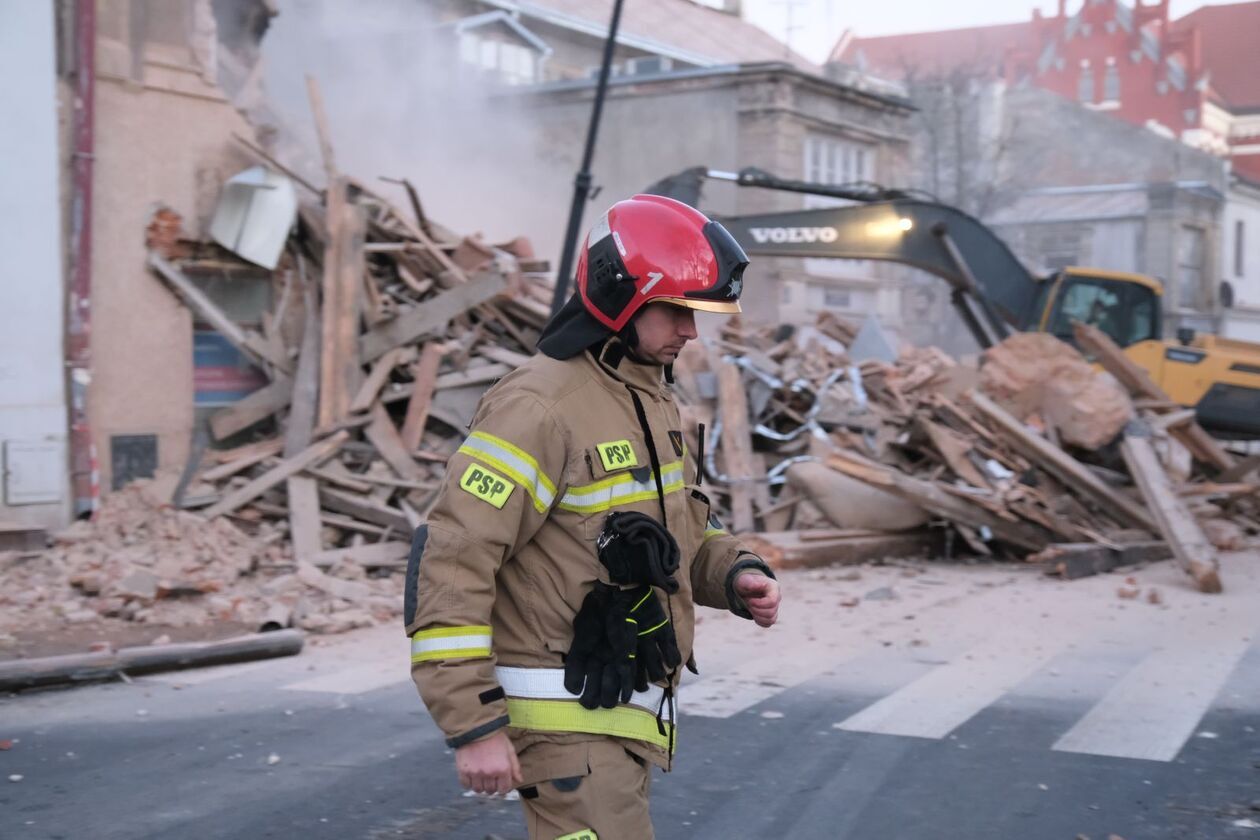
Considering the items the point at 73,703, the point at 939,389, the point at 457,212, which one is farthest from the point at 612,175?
the point at 73,703

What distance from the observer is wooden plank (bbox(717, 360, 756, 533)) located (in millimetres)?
12367

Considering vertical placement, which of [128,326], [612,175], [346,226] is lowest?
[128,326]

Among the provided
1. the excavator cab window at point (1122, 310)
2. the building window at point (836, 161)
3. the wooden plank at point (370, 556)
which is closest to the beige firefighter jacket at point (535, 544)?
the wooden plank at point (370, 556)

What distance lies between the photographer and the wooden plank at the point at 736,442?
12.4 m

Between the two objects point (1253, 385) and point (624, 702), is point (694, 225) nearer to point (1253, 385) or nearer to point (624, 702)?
point (624, 702)

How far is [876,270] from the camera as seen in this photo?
32312 mm

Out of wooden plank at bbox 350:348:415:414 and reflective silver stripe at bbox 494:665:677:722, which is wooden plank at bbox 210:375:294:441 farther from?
reflective silver stripe at bbox 494:665:677:722

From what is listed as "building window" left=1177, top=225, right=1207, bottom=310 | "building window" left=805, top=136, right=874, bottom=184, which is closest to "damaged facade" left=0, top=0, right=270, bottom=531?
"building window" left=805, top=136, right=874, bottom=184

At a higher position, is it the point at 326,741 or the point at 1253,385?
the point at 1253,385

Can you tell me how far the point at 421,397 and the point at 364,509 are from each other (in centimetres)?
129

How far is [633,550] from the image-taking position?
2865mm

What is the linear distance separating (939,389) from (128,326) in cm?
897

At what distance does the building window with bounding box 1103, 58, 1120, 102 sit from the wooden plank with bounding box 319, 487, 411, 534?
199ft

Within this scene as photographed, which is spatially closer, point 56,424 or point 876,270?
point 56,424
